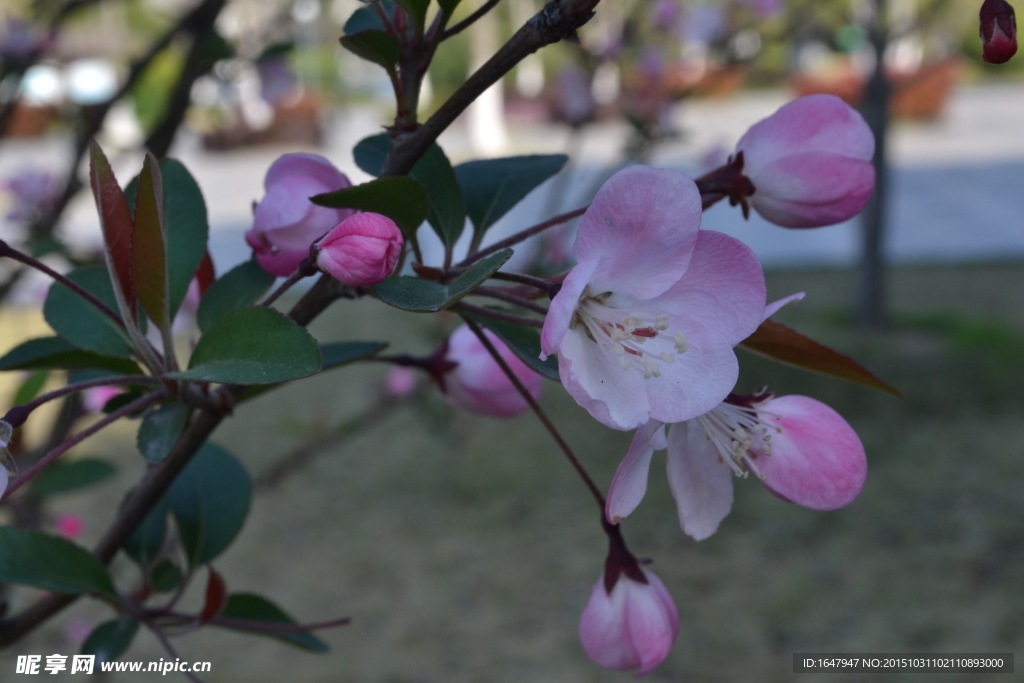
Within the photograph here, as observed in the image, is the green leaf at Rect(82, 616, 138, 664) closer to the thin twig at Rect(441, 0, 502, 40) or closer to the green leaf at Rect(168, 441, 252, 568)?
the green leaf at Rect(168, 441, 252, 568)

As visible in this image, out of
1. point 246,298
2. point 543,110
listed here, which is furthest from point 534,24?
point 543,110

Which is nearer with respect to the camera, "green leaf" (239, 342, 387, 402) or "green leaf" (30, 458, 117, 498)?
"green leaf" (239, 342, 387, 402)

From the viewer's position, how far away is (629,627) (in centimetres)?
60

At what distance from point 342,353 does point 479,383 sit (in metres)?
0.10

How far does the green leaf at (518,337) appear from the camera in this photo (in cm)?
53

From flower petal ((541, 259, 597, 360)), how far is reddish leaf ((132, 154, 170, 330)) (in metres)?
0.22

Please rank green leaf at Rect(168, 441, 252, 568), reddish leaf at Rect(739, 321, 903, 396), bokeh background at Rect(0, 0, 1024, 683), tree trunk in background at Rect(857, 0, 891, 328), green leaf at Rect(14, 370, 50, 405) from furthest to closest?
tree trunk in background at Rect(857, 0, 891, 328), bokeh background at Rect(0, 0, 1024, 683), green leaf at Rect(14, 370, 50, 405), green leaf at Rect(168, 441, 252, 568), reddish leaf at Rect(739, 321, 903, 396)

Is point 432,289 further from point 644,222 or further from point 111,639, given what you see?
point 111,639

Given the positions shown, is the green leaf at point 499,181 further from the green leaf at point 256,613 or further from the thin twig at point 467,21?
the green leaf at point 256,613

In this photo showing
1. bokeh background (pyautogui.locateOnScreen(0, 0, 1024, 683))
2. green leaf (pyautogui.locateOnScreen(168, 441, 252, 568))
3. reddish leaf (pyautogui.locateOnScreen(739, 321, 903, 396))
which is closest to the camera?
reddish leaf (pyautogui.locateOnScreen(739, 321, 903, 396))

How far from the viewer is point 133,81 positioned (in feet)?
5.51

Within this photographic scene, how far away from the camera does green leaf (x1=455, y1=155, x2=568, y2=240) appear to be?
2.16 feet

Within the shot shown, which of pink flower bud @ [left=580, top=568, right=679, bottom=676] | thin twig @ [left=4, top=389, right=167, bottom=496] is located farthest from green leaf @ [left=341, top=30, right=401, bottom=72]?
pink flower bud @ [left=580, top=568, right=679, bottom=676]

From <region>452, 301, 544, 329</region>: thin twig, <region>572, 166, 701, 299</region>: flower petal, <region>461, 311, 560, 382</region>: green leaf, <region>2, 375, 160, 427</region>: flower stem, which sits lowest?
<region>461, 311, 560, 382</region>: green leaf
